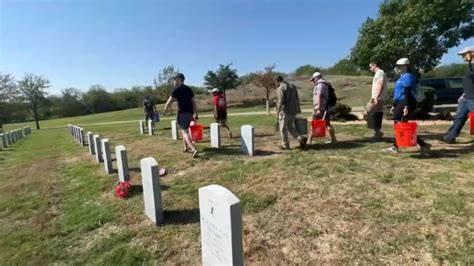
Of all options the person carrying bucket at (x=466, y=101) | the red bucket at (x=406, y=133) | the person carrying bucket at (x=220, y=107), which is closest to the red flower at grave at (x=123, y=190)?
the red bucket at (x=406, y=133)

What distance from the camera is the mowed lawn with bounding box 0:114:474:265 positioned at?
3.73 meters

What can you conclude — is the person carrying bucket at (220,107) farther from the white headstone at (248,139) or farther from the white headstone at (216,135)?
the white headstone at (248,139)

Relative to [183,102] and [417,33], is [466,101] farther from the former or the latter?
[417,33]

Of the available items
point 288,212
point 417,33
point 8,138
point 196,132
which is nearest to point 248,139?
point 196,132

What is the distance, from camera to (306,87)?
46.4m

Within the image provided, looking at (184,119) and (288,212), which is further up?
(184,119)

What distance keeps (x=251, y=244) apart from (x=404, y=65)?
4376 mm

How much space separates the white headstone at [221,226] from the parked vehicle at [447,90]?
60.8ft

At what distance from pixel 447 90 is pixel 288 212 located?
17770 millimetres

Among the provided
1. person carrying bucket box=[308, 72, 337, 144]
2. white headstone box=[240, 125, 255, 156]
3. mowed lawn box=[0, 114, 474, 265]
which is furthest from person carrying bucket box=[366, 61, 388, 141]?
white headstone box=[240, 125, 255, 156]

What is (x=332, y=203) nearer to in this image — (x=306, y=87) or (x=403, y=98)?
(x=403, y=98)

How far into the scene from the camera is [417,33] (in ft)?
61.0

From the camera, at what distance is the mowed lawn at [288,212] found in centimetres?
373

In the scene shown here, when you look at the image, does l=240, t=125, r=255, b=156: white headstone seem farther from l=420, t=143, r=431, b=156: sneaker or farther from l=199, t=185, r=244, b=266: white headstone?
l=199, t=185, r=244, b=266: white headstone
